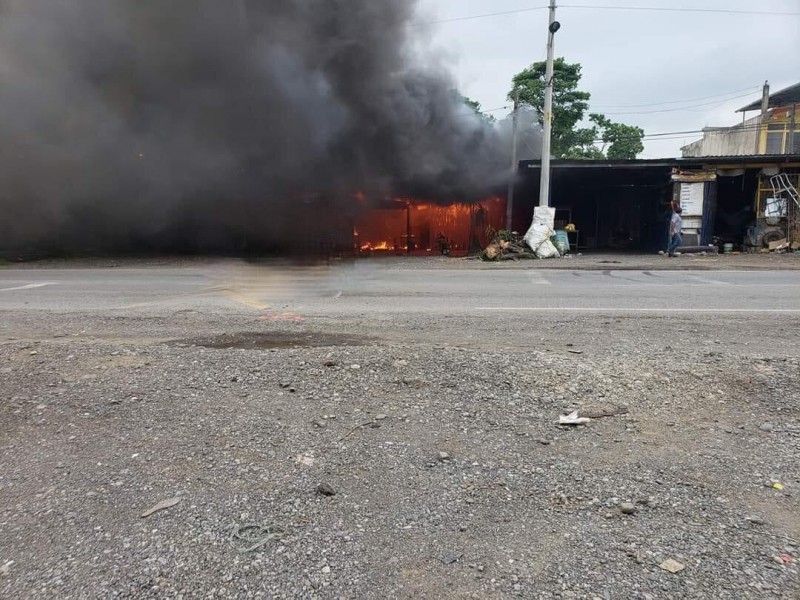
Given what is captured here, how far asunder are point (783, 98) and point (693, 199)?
64.2 feet

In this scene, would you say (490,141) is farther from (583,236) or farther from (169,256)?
(169,256)

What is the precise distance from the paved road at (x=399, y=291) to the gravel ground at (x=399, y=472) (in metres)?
2.18

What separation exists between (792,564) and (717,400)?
1.55 m

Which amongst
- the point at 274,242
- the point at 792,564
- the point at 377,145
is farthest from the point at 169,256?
the point at 792,564

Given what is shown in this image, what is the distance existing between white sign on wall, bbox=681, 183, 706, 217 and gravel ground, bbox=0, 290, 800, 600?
12356 millimetres

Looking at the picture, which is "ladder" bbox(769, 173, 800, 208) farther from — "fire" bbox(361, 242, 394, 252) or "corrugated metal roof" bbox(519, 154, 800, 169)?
"fire" bbox(361, 242, 394, 252)

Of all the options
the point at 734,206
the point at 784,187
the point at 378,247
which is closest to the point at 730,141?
the point at 734,206

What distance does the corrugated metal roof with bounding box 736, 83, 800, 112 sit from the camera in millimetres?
27236

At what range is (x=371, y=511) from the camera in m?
2.05

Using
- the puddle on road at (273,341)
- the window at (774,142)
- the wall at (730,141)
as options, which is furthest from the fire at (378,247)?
the window at (774,142)

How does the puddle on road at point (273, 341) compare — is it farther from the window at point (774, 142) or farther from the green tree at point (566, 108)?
the window at point (774, 142)

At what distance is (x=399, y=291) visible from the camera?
7652mm

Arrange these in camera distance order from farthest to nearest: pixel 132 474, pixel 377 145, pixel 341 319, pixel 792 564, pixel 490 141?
pixel 490 141 < pixel 377 145 < pixel 341 319 < pixel 132 474 < pixel 792 564

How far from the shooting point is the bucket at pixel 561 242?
14.3m
